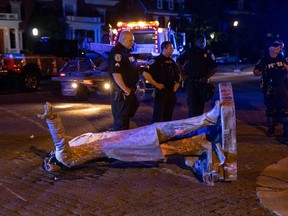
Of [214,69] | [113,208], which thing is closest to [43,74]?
[214,69]

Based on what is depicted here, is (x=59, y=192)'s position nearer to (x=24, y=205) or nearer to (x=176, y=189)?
Result: (x=24, y=205)

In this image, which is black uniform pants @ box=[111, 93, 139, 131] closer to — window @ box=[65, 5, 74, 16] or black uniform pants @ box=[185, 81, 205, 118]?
black uniform pants @ box=[185, 81, 205, 118]

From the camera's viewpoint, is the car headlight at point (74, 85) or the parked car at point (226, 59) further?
the parked car at point (226, 59)

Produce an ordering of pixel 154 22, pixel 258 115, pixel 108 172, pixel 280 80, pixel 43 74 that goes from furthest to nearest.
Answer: pixel 43 74 < pixel 154 22 < pixel 258 115 < pixel 280 80 < pixel 108 172

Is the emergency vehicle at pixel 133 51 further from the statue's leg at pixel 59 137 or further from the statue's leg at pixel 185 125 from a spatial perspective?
the statue's leg at pixel 185 125

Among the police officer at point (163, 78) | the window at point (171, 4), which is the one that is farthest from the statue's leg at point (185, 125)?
the window at point (171, 4)

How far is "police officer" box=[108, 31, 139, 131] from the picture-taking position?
6.50m

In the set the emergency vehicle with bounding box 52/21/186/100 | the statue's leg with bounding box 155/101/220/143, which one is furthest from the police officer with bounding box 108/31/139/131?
the emergency vehicle with bounding box 52/21/186/100

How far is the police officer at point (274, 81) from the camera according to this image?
834 cm

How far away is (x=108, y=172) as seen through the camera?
20.5 feet

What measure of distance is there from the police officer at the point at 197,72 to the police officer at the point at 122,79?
170cm

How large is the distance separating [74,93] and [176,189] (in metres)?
9.07

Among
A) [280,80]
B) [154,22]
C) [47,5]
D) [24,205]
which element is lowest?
[24,205]

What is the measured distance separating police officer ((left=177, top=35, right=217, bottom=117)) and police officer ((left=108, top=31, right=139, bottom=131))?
1.70 m
